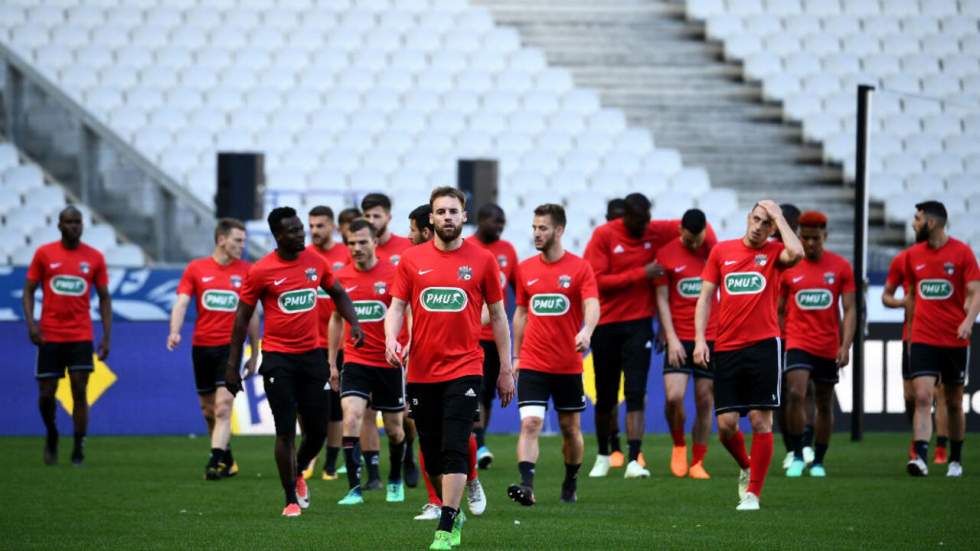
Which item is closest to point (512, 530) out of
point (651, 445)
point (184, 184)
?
point (651, 445)

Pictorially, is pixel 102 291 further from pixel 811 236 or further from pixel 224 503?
pixel 811 236

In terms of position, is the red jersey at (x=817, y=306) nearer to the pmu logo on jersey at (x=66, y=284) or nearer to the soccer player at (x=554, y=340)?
the soccer player at (x=554, y=340)

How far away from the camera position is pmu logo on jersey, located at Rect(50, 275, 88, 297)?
53.1 ft

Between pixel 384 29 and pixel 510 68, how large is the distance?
230 centimetres

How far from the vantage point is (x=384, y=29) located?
1138 inches

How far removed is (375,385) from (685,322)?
11.9 ft

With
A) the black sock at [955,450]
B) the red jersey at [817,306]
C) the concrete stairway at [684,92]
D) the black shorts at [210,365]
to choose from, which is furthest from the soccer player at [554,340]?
the concrete stairway at [684,92]

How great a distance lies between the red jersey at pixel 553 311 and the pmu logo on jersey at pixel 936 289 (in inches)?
162

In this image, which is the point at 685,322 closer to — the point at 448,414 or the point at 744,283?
the point at 744,283

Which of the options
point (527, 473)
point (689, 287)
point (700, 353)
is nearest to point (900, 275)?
point (689, 287)

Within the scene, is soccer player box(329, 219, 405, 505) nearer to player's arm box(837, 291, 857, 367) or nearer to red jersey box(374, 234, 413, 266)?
red jersey box(374, 234, 413, 266)

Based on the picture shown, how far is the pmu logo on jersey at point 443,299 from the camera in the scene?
989cm

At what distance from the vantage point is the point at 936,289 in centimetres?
1495

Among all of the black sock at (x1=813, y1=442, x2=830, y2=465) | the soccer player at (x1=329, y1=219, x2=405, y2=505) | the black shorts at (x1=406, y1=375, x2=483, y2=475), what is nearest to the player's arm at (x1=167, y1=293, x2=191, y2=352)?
the soccer player at (x1=329, y1=219, x2=405, y2=505)
